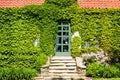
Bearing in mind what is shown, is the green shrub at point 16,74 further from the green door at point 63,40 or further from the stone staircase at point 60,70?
the green door at point 63,40

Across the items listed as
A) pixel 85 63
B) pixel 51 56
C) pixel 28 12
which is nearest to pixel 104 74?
pixel 85 63

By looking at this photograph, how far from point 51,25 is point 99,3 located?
13.9 feet

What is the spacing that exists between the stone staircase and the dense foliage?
103 cm

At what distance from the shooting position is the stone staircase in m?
18.5

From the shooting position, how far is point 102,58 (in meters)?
21.0

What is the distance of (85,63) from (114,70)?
7.65ft

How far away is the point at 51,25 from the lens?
22516 millimetres

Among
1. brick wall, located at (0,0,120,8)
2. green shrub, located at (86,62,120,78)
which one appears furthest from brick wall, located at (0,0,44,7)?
green shrub, located at (86,62,120,78)

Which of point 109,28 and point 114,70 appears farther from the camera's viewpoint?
point 109,28

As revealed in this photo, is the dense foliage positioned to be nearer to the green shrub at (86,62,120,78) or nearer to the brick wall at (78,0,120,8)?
the brick wall at (78,0,120,8)

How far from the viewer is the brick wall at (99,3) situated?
23797 mm

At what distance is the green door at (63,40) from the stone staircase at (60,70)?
797 millimetres

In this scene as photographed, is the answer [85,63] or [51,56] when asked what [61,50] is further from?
[85,63]

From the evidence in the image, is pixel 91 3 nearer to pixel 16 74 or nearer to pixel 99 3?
pixel 99 3
